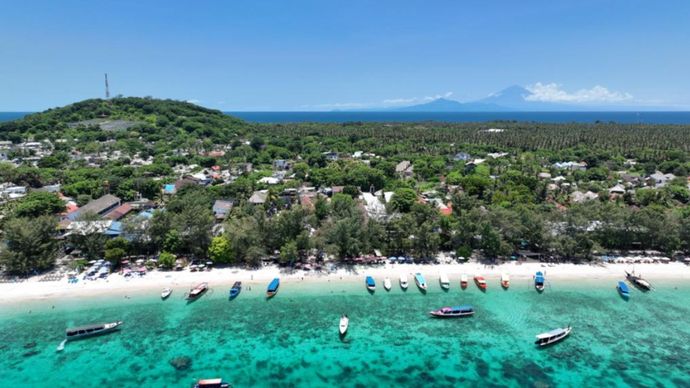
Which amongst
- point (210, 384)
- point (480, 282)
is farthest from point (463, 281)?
point (210, 384)

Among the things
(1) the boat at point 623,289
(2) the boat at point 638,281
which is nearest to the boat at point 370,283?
(1) the boat at point 623,289

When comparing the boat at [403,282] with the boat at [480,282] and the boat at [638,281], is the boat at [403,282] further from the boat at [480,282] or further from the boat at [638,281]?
the boat at [638,281]

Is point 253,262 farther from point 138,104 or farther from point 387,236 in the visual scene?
point 138,104

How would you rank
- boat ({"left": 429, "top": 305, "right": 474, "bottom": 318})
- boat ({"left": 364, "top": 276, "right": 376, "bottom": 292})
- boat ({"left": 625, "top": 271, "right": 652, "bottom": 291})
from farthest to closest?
boat ({"left": 364, "top": 276, "right": 376, "bottom": 292})
boat ({"left": 625, "top": 271, "right": 652, "bottom": 291})
boat ({"left": 429, "top": 305, "right": 474, "bottom": 318})

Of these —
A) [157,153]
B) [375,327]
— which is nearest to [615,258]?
[375,327]

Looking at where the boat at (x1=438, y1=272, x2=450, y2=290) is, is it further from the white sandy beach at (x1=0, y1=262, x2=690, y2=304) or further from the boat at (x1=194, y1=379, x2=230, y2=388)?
the boat at (x1=194, y1=379, x2=230, y2=388)

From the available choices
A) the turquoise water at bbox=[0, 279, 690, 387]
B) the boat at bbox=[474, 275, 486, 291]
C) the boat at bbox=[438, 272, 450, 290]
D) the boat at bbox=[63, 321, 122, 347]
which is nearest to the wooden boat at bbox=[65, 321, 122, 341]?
the boat at bbox=[63, 321, 122, 347]
